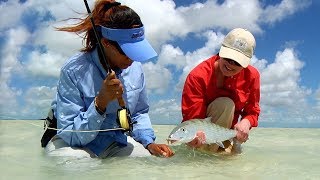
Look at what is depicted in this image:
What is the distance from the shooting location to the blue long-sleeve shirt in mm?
3970

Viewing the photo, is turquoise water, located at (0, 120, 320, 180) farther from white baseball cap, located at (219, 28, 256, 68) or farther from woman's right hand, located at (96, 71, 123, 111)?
white baseball cap, located at (219, 28, 256, 68)

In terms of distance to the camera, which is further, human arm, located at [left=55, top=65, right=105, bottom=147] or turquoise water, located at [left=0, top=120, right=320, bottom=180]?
human arm, located at [left=55, top=65, right=105, bottom=147]

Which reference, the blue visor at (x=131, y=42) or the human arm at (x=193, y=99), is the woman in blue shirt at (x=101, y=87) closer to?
the blue visor at (x=131, y=42)

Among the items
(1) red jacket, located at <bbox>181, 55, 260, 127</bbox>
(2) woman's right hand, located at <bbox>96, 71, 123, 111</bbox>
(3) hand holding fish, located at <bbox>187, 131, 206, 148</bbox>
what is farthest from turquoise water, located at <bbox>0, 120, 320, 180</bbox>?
(2) woman's right hand, located at <bbox>96, 71, 123, 111</bbox>

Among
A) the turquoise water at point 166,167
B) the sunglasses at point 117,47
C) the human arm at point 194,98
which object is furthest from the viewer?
the human arm at point 194,98

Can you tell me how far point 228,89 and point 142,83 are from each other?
0.99 metres

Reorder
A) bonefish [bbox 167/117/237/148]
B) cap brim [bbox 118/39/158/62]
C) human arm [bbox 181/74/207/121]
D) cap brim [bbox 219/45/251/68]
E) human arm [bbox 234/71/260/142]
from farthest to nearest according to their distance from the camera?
1. human arm [bbox 234/71/260/142]
2. human arm [bbox 181/74/207/121]
3. cap brim [bbox 219/45/251/68]
4. bonefish [bbox 167/117/237/148]
5. cap brim [bbox 118/39/158/62]

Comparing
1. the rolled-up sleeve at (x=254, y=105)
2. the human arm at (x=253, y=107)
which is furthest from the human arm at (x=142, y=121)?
the rolled-up sleeve at (x=254, y=105)

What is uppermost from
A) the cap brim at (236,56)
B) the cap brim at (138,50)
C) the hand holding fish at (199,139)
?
the cap brim at (236,56)

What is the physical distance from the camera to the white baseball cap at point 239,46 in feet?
14.8

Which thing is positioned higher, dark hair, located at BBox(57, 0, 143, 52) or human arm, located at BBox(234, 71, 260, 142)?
dark hair, located at BBox(57, 0, 143, 52)

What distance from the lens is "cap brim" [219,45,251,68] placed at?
4453 mm

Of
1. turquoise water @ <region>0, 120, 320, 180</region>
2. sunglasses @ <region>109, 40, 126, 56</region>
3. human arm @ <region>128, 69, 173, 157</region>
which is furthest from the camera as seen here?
human arm @ <region>128, 69, 173, 157</region>

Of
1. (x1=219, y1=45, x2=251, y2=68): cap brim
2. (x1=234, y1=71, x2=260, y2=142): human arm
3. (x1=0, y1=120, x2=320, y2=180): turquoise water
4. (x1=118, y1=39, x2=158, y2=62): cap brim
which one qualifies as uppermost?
(x1=219, y1=45, x2=251, y2=68): cap brim
